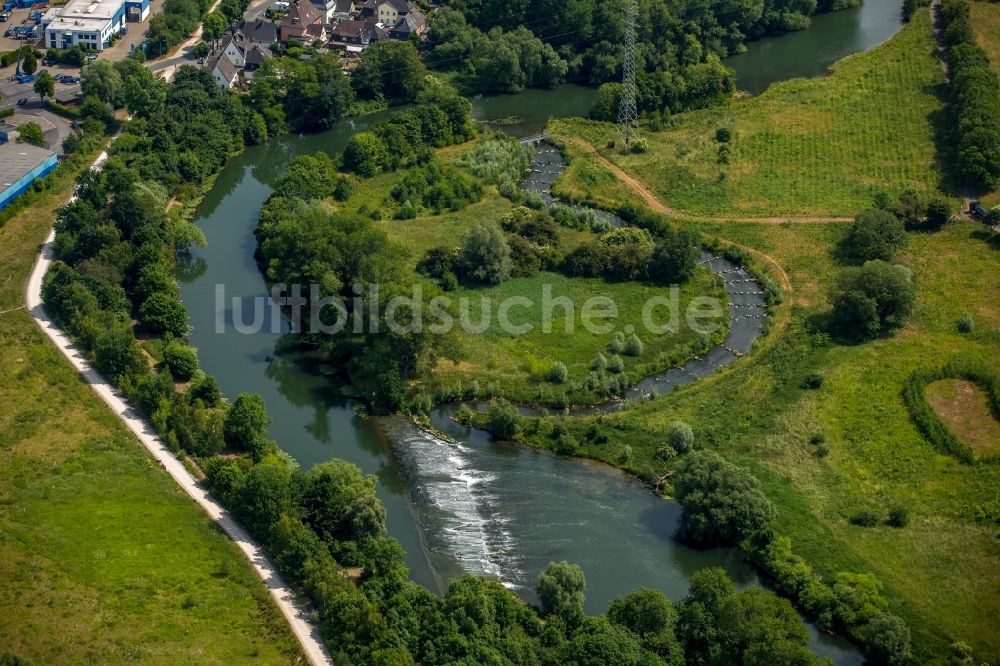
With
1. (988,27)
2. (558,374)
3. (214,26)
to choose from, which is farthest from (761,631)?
(214,26)

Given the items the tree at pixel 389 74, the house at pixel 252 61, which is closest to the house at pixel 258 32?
the house at pixel 252 61

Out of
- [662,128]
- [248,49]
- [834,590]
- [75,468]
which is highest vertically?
[248,49]

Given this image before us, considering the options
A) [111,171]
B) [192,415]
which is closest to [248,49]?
[111,171]

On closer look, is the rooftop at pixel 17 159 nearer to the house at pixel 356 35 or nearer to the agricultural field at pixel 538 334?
the agricultural field at pixel 538 334

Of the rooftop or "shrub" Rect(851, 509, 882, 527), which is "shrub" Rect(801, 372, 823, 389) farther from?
the rooftop

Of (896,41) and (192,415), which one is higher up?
(896,41)

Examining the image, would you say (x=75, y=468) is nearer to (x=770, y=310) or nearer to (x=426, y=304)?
(x=426, y=304)

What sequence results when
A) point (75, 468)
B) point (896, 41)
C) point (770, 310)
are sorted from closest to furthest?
point (75, 468) < point (770, 310) < point (896, 41)
